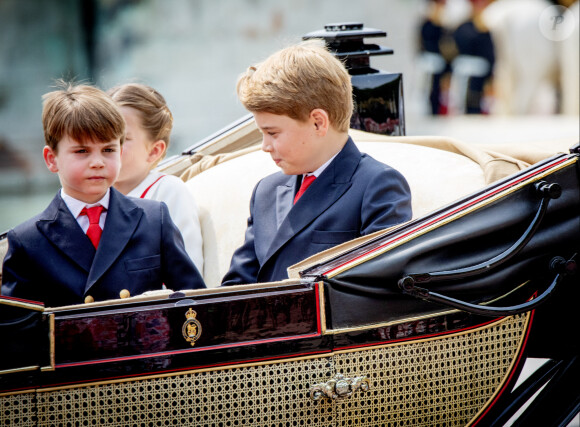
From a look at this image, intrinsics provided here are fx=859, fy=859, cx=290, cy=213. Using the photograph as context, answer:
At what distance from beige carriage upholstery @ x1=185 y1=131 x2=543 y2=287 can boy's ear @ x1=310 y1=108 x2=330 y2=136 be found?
42 centimetres

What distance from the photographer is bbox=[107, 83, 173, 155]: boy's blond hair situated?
2.63m

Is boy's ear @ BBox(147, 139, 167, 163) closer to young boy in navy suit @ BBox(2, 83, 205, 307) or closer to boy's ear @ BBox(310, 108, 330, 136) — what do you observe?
young boy in navy suit @ BBox(2, 83, 205, 307)

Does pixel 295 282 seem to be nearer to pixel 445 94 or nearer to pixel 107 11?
pixel 107 11

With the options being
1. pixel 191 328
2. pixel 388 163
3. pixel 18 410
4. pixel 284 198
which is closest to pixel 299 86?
pixel 284 198

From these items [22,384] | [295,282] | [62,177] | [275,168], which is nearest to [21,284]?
[62,177]

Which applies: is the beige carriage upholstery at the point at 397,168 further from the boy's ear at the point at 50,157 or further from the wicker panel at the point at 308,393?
the wicker panel at the point at 308,393

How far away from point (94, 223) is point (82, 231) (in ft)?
0.17

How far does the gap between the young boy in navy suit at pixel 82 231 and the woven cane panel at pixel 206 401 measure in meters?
0.37

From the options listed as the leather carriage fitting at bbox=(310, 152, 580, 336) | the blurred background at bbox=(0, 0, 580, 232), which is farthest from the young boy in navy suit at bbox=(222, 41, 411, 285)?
the blurred background at bbox=(0, 0, 580, 232)

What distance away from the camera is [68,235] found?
2109mm

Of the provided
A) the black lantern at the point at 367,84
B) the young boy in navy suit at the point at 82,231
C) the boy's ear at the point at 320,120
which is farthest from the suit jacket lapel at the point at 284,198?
the black lantern at the point at 367,84

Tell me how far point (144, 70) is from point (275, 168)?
567cm

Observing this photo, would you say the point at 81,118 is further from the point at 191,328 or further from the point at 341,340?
the point at 341,340

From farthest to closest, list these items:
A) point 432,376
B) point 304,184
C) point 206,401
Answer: point 304,184, point 432,376, point 206,401
